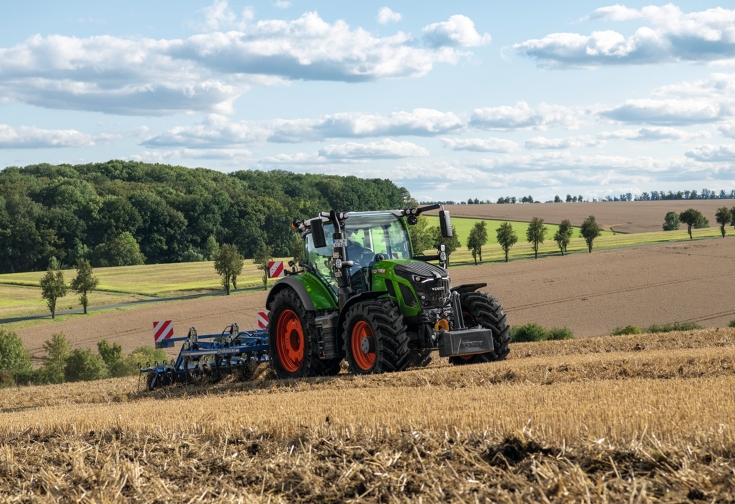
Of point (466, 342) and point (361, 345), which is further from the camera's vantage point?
point (361, 345)

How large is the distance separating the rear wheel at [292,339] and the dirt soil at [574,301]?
23832 millimetres

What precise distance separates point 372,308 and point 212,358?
4.02 m

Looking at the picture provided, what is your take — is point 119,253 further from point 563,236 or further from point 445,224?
point 445,224

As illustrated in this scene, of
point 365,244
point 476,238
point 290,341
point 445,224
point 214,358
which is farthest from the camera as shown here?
point 476,238

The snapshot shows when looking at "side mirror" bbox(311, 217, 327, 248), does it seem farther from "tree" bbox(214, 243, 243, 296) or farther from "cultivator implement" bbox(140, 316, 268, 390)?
"tree" bbox(214, 243, 243, 296)

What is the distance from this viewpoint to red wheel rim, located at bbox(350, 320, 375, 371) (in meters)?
11.7

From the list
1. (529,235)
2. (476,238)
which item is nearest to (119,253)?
(476,238)

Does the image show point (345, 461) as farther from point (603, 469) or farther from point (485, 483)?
point (603, 469)

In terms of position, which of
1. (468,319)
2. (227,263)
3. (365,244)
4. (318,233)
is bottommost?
(227,263)

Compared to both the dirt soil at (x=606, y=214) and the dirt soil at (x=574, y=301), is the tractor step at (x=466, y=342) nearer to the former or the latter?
the dirt soil at (x=574, y=301)

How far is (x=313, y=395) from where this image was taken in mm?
9711

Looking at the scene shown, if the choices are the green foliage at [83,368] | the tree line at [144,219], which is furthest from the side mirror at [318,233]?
the tree line at [144,219]

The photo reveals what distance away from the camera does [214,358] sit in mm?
13906

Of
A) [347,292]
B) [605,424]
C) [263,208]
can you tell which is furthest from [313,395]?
[263,208]
